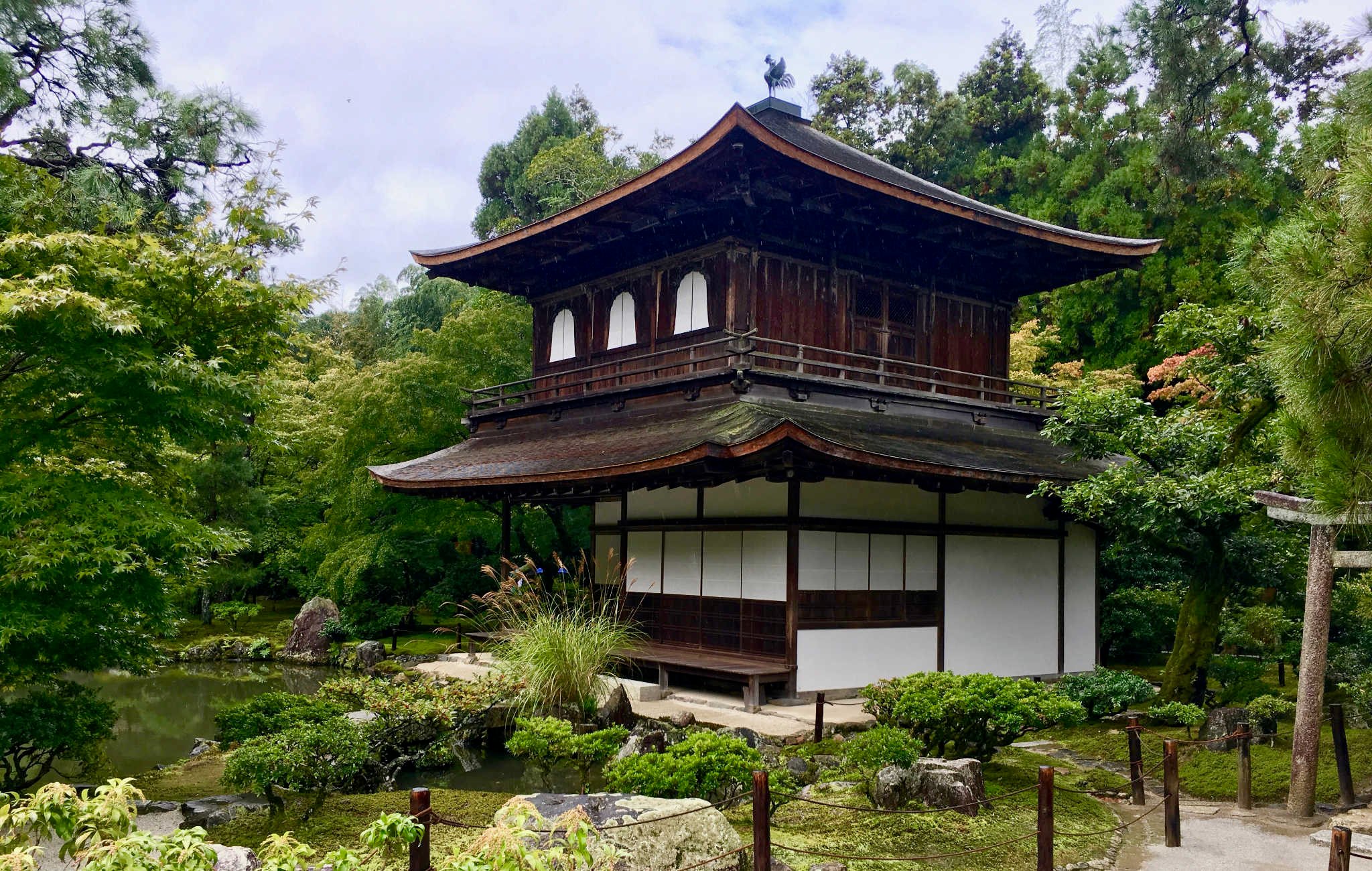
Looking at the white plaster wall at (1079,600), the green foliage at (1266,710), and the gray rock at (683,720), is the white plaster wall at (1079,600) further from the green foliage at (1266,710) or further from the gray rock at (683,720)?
the gray rock at (683,720)

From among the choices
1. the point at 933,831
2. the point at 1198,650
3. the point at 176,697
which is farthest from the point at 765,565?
the point at 176,697

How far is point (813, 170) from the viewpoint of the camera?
12.5 meters

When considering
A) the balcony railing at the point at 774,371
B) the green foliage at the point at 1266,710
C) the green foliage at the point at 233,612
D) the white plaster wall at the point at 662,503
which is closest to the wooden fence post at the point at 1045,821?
the green foliage at the point at 1266,710

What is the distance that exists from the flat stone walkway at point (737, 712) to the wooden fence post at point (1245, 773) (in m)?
3.59

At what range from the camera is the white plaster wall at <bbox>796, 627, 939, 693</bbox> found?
38.5 feet

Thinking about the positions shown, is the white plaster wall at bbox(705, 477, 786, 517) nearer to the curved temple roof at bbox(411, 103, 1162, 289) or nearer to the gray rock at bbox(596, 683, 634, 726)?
the gray rock at bbox(596, 683, 634, 726)

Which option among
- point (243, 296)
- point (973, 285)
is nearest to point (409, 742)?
point (243, 296)

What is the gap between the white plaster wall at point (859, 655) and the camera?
462 inches

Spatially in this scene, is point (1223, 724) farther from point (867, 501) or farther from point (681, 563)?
point (681, 563)

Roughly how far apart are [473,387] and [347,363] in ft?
20.0

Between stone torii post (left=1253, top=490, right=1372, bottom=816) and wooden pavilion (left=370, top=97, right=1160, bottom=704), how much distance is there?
437 cm

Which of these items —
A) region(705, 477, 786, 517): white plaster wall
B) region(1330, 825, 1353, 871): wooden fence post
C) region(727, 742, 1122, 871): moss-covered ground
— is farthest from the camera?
region(705, 477, 786, 517): white plaster wall

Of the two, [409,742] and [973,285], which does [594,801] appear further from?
[973,285]

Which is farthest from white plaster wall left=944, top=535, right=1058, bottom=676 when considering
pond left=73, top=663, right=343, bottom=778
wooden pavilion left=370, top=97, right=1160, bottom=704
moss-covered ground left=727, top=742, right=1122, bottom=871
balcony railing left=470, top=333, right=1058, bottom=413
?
pond left=73, top=663, right=343, bottom=778
